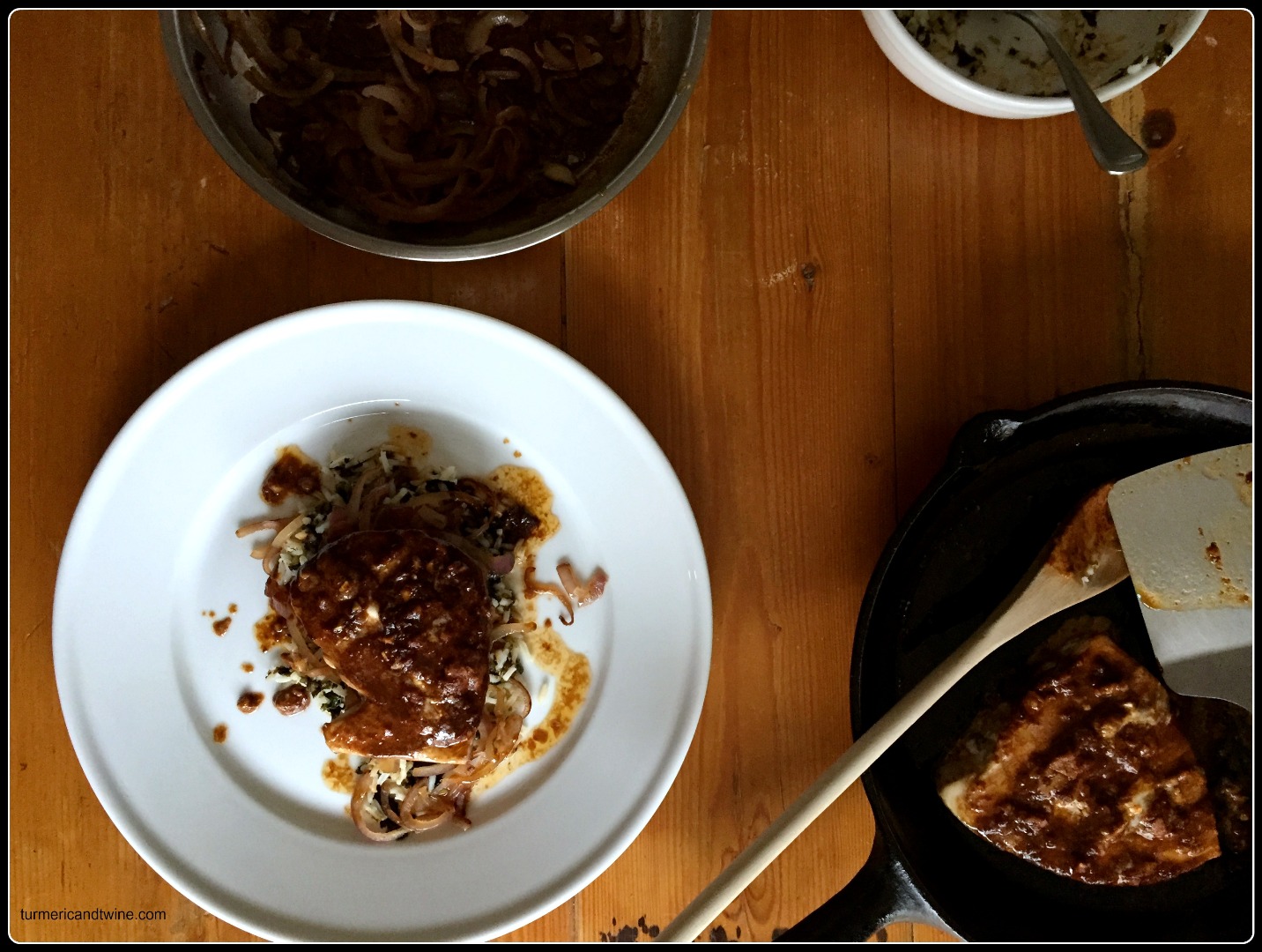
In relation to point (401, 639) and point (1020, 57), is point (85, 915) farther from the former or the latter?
point (1020, 57)

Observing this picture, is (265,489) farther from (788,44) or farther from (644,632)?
(788,44)

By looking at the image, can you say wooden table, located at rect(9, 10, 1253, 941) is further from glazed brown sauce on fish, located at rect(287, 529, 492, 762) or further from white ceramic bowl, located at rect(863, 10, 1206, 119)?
glazed brown sauce on fish, located at rect(287, 529, 492, 762)

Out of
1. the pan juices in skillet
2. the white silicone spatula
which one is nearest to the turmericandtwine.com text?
the pan juices in skillet

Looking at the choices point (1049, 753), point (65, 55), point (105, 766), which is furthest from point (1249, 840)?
point (65, 55)

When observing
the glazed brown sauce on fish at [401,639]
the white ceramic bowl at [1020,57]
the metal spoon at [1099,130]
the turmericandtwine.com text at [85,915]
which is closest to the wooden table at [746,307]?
the turmericandtwine.com text at [85,915]

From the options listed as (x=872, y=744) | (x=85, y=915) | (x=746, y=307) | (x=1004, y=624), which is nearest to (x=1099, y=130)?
(x=746, y=307)

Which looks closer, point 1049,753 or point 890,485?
point 1049,753
